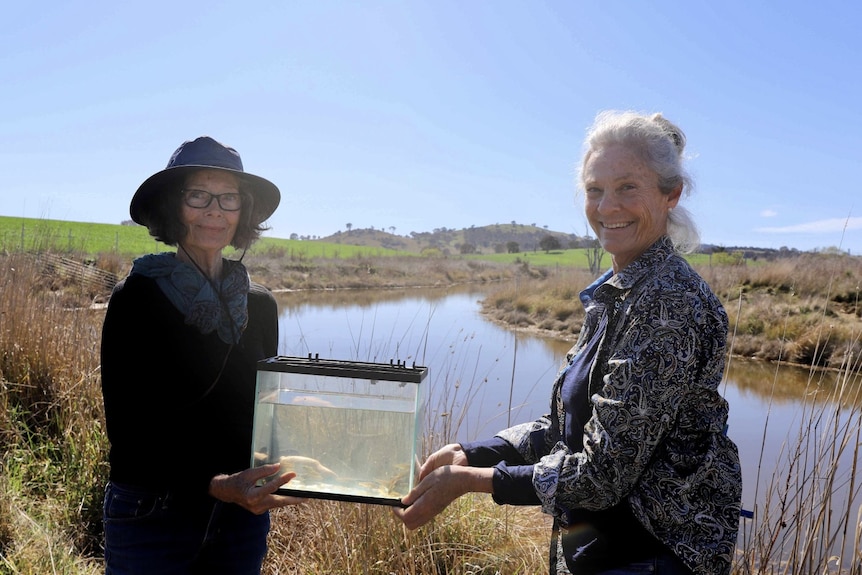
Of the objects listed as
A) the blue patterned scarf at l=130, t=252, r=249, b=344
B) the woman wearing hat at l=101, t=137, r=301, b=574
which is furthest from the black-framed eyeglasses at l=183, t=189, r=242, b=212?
the blue patterned scarf at l=130, t=252, r=249, b=344

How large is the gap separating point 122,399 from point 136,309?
0.25 metres

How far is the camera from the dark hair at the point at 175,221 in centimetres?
193

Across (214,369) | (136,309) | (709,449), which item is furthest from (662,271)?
(136,309)

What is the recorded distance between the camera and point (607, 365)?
145 cm

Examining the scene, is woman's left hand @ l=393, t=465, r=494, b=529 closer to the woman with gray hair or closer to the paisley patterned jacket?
the woman with gray hair

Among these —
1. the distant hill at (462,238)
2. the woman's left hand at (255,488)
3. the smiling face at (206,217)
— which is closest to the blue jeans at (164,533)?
the woman's left hand at (255,488)

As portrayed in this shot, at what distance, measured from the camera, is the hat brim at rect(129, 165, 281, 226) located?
1874mm

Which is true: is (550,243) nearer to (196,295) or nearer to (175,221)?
(175,221)

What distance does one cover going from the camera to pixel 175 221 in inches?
76.3

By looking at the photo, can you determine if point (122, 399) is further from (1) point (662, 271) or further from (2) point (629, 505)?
(1) point (662, 271)

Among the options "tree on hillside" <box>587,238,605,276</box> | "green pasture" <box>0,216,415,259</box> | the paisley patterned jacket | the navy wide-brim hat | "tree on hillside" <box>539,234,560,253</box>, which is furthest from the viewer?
"tree on hillside" <box>539,234,560,253</box>

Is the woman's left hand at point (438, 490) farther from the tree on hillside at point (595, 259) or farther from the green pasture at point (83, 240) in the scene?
the tree on hillside at point (595, 259)

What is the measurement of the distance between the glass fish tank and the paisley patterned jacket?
14.4 inches

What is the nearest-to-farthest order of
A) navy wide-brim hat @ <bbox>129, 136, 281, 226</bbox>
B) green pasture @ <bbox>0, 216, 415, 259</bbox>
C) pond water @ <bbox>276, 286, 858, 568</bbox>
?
navy wide-brim hat @ <bbox>129, 136, 281, 226</bbox>
pond water @ <bbox>276, 286, 858, 568</bbox>
green pasture @ <bbox>0, 216, 415, 259</bbox>
